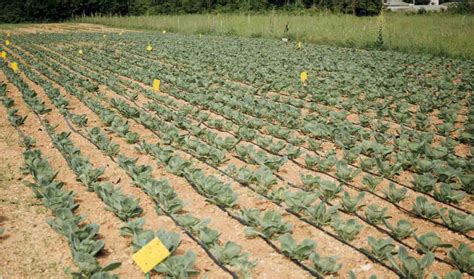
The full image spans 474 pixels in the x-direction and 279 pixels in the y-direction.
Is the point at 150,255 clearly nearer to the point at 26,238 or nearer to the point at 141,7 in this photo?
the point at 26,238

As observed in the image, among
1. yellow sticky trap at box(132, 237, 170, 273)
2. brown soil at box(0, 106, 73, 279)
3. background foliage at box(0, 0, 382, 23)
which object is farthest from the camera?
background foliage at box(0, 0, 382, 23)

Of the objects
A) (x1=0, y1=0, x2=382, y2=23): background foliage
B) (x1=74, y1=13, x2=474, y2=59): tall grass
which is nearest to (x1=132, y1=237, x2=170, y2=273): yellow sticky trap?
(x1=74, y1=13, x2=474, y2=59): tall grass

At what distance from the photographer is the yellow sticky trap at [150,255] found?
247 centimetres

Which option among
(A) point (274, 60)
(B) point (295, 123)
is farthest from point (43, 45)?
(B) point (295, 123)

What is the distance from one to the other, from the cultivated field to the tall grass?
708 centimetres

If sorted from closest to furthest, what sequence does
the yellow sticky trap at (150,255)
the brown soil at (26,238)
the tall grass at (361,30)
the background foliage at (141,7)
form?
the yellow sticky trap at (150,255), the brown soil at (26,238), the tall grass at (361,30), the background foliage at (141,7)

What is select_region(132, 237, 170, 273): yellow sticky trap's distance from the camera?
247cm

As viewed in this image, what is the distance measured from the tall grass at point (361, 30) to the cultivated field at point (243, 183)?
23.2 feet

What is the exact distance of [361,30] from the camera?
18.2m

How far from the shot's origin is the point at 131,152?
545 cm

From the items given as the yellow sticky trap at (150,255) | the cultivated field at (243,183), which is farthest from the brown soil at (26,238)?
the yellow sticky trap at (150,255)

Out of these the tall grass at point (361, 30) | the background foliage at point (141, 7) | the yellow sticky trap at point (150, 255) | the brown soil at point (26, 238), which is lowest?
the brown soil at point (26, 238)

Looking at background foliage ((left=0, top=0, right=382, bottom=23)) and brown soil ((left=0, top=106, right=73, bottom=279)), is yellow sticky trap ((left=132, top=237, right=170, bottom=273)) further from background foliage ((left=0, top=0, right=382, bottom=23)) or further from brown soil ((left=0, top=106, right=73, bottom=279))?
background foliage ((left=0, top=0, right=382, bottom=23))

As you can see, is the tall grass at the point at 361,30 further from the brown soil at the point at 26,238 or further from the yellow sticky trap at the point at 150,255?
the brown soil at the point at 26,238
